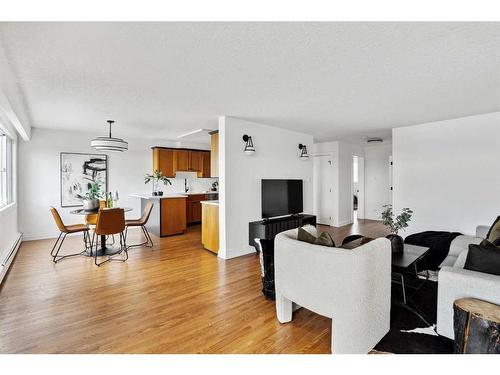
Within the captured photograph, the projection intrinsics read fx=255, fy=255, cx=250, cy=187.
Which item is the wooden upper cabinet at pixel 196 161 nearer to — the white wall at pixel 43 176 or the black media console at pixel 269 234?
the white wall at pixel 43 176

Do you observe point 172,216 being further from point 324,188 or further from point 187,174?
point 324,188

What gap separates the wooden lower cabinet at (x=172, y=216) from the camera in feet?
18.6

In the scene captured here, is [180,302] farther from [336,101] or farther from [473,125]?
[473,125]

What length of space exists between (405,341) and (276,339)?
38.8 inches

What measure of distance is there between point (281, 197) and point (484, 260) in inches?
126

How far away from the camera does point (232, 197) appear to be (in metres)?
4.20

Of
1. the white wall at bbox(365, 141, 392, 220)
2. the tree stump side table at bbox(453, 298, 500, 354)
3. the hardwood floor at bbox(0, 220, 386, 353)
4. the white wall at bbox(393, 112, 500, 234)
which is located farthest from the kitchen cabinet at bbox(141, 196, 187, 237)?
the white wall at bbox(365, 141, 392, 220)

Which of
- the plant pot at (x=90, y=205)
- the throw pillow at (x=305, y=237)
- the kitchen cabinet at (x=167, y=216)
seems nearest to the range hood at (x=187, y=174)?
the kitchen cabinet at (x=167, y=216)

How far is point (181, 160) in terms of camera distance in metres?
7.16

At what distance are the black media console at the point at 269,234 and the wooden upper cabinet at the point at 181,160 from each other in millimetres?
3539

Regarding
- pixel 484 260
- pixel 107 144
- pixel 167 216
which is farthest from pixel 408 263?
pixel 167 216

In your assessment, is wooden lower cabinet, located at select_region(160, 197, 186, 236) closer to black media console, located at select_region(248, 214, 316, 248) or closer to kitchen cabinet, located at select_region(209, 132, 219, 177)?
kitchen cabinet, located at select_region(209, 132, 219, 177)

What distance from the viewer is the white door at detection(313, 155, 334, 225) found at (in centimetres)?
709
